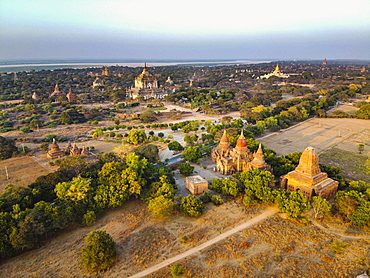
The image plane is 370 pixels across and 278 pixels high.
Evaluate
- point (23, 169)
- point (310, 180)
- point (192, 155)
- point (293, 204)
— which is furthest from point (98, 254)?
point (23, 169)

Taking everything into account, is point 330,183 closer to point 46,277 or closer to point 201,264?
point 201,264

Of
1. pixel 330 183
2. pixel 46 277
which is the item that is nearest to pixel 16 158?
pixel 46 277

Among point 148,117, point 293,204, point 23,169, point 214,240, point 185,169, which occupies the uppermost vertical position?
point 293,204

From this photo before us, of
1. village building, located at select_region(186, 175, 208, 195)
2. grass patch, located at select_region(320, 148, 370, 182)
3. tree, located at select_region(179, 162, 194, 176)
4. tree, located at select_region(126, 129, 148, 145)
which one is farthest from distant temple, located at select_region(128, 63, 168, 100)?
village building, located at select_region(186, 175, 208, 195)

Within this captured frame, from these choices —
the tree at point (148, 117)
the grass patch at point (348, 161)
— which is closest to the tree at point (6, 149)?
the tree at point (148, 117)

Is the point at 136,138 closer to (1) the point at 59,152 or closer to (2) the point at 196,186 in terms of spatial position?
(1) the point at 59,152

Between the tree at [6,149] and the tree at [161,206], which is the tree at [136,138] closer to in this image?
the tree at [6,149]

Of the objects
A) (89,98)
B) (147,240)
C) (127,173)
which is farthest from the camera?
(89,98)
